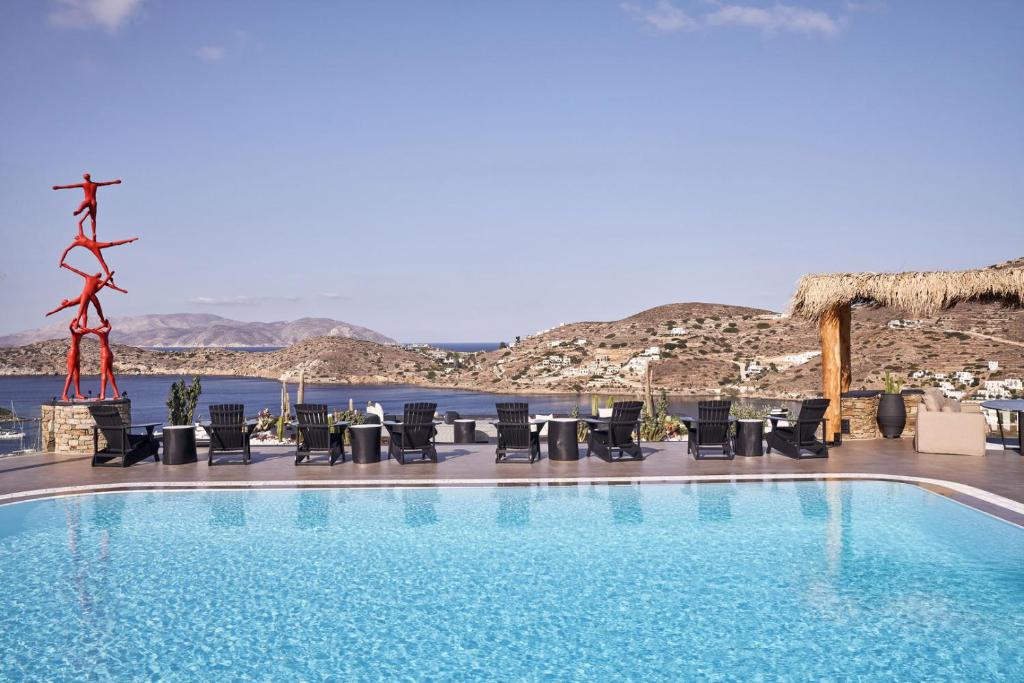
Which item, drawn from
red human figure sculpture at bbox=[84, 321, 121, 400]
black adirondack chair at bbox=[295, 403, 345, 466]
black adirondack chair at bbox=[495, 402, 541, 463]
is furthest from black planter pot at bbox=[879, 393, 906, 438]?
red human figure sculpture at bbox=[84, 321, 121, 400]

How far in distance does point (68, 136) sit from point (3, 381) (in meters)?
91.6

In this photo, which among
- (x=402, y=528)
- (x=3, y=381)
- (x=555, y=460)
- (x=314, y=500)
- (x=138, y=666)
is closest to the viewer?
(x=138, y=666)

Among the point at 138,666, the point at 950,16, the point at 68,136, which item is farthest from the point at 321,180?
the point at 138,666

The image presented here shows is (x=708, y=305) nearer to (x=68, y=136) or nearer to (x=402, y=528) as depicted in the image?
(x=68, y=136)

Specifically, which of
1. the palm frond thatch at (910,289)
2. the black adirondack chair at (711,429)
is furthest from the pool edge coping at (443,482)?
the palm frond thatch at (910,289)

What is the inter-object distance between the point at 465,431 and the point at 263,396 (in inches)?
2610

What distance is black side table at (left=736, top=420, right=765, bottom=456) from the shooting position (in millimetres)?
11242

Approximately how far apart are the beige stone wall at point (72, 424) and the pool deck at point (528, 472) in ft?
0.90

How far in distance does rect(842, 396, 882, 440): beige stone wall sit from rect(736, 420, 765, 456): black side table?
2311 millimetres

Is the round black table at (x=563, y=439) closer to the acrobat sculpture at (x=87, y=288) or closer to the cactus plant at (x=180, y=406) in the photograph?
the acrobat sculpture at (x=87, y=288)

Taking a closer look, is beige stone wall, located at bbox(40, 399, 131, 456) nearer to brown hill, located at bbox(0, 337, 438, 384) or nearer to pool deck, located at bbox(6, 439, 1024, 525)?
pool deck, located at bbox(6, 439, 1024, 525)

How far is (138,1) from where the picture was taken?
21516 mm

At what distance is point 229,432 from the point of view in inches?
433

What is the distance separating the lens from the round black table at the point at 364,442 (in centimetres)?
1089
